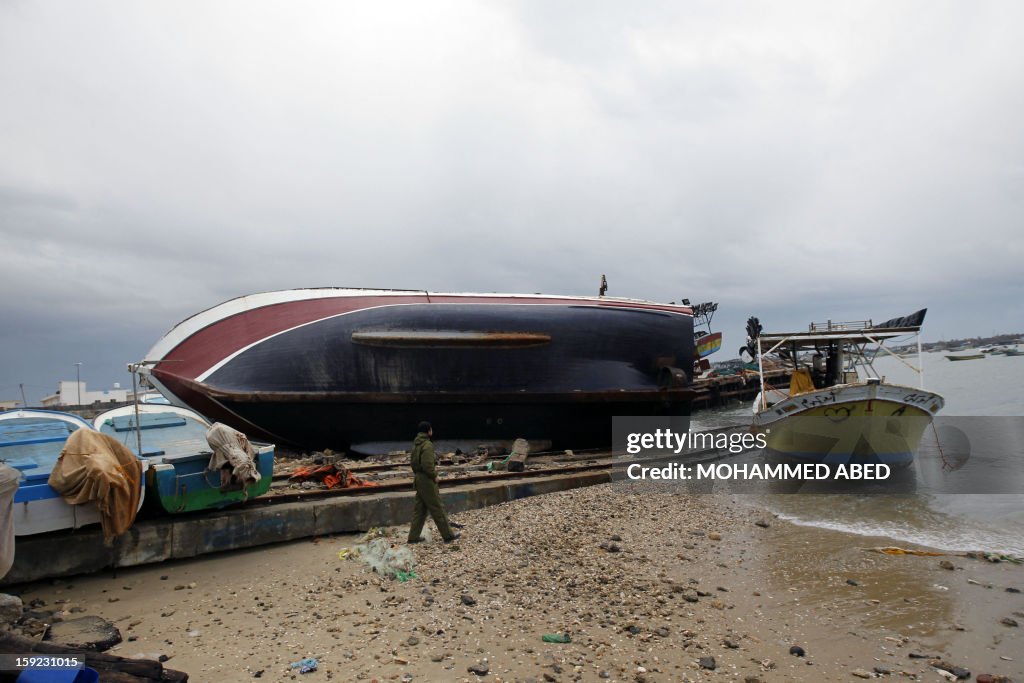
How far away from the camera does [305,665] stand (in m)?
4.36

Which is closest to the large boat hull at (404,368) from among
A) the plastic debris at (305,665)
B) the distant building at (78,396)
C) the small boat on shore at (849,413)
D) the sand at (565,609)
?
the small boat on shore at (849,413)

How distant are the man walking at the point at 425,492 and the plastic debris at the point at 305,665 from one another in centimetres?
277

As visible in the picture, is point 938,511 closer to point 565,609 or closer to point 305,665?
point 565,609

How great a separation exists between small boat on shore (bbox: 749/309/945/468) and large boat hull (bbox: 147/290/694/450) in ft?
8.27

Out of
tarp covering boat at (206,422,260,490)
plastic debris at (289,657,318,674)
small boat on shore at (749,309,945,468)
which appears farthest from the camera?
small boat on shore at (749,309,945,468)

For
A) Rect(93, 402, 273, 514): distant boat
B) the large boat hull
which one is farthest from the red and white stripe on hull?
Rect(93, 402, 273, 514): distant boat

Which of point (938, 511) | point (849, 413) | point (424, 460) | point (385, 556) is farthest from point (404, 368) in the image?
A: point (938, 511)

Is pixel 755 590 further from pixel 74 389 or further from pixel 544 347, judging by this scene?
pixel 74 389

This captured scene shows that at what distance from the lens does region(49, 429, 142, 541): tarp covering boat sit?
19.3 feet

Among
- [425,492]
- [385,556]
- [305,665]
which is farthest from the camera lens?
[425,492]

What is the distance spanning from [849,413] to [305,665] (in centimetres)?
1254

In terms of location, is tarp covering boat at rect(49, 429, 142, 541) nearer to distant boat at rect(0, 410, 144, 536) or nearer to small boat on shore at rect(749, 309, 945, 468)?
distant boat at rect(0, 410, 144, 536)

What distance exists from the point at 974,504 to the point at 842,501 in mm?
2490

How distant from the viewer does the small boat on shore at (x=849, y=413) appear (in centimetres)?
1280
